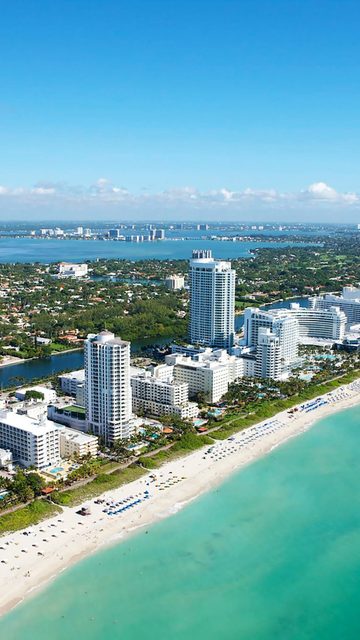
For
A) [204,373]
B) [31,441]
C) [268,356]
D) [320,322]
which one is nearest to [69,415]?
[31,441]

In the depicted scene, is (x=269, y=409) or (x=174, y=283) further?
(x=174, y=283)

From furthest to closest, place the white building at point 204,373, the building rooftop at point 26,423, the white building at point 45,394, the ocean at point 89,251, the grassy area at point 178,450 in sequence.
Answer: the ocean at point 89,251 < the white building at point 204,373 < the white building at point 45,394 < the grassy area at point 178,450 < the building rooftop at point 26,423

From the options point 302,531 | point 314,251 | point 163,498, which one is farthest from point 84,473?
point 314,251

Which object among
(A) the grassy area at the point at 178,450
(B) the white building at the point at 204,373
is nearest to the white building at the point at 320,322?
(B) the white building at the point at 204,373

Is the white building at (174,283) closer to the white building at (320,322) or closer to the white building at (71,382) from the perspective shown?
the white building at (320,322)

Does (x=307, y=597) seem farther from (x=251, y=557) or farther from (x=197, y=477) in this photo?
(x=197, y=477)

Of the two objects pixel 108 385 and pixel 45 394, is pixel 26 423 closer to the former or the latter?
pixel 108 385
